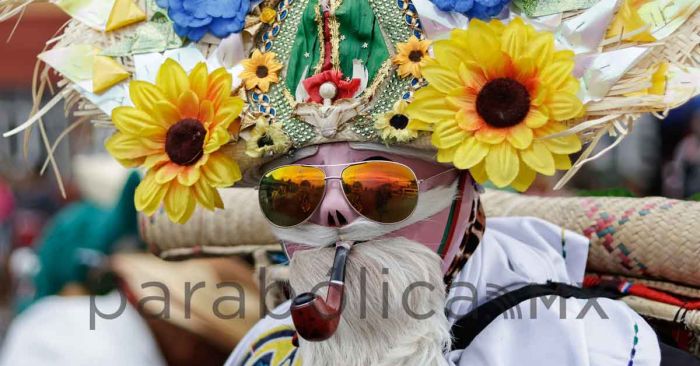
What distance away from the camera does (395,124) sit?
146 centimetres

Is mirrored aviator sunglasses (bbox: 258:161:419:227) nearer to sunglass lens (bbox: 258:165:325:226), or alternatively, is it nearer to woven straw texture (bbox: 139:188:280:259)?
sunglass lens (bbox: 258:165:325:226)

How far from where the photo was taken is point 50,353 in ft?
5.62

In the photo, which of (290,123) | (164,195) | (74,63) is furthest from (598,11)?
(74,63)

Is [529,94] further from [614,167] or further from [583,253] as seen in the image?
[614,167]

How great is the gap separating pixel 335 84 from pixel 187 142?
0.29 m

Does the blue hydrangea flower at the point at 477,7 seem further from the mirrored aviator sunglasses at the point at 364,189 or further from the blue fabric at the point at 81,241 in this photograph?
the blue fabric at the point at 81,241

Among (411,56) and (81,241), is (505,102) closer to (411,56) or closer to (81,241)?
(411,56)

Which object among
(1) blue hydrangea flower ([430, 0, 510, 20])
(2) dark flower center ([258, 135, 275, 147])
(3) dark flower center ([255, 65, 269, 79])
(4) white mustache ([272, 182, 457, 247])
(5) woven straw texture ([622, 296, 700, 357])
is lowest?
(5) woven straw texture ([622, 296, 700, 357])

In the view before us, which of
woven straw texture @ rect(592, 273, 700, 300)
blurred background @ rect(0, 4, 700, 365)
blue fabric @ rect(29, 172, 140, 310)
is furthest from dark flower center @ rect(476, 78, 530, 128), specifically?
blue fabric @ rect(29, 172, 140, 310)

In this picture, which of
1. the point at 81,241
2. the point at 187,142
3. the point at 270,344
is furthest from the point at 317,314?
the point at 81,241

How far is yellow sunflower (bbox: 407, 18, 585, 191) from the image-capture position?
1.33 meters

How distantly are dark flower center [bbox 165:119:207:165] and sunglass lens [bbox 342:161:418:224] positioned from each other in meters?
0.27

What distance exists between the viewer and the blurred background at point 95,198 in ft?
6.70

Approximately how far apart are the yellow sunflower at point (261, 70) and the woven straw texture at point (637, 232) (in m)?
0.80
